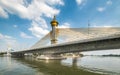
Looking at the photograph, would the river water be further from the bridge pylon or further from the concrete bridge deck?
the bridge pylon

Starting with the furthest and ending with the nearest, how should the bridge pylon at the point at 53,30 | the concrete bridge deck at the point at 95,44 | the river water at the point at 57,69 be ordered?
1. the bridge pylon at the point at 53,30
2. the concrete bridge deck at the point at 95,44
3. the river water at the point at 57,69

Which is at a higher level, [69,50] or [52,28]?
[52,28]

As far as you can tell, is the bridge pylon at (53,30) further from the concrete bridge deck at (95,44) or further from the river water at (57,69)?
the river water at (57,69)

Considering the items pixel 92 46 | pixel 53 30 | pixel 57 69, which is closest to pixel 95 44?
pixel 92 46

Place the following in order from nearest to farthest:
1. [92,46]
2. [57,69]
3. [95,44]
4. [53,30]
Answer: [57,69] → [95,44] → [92,46] → [53,30]

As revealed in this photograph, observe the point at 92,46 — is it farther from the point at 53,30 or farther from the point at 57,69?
the point at 53,30

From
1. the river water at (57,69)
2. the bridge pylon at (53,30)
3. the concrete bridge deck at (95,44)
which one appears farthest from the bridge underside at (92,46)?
the bridge pylon at (53,30)

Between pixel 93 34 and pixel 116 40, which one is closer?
pixel 116 40

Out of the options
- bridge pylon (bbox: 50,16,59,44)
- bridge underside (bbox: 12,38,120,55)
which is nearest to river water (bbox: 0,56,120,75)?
bridge underside (bbox: 12,38,120,55)

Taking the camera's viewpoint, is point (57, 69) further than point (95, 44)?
No

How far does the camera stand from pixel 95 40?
112 ft

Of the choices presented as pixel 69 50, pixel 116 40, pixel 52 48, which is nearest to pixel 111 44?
pixel 116 40

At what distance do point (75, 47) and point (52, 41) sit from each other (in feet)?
78.3

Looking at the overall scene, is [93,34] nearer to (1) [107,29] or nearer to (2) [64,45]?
(1) [107,29]
